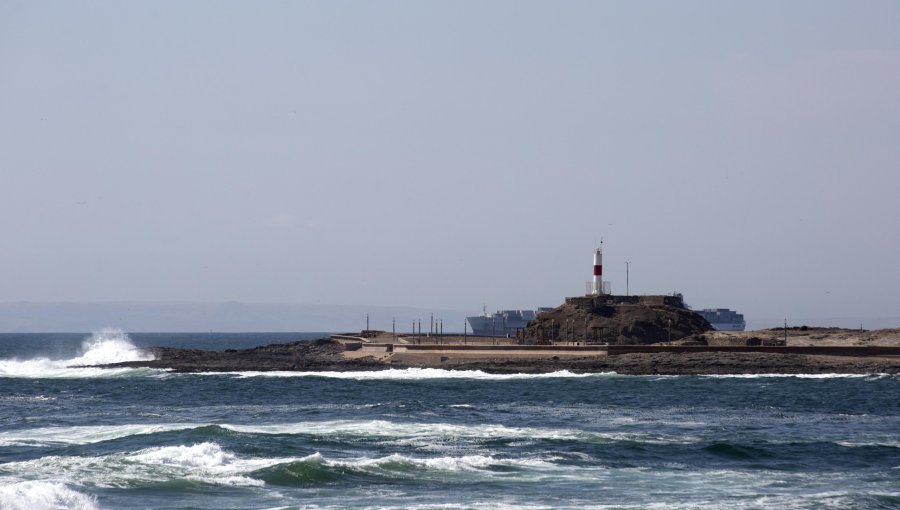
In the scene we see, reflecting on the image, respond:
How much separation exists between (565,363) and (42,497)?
1885 inches

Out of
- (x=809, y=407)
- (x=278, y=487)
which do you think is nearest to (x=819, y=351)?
(x=809, y=407)

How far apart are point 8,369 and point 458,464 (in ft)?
204

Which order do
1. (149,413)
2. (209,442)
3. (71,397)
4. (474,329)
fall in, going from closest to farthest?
(209,442)
(149,413)
(71,397)
(474,329)

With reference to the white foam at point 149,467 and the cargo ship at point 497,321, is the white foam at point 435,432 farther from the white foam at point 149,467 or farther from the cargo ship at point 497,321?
the cargo ship at point 497,321

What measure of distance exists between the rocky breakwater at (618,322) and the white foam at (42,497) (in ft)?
189

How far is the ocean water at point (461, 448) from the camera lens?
24266 mm

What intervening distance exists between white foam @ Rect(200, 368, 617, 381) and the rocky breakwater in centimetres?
1337


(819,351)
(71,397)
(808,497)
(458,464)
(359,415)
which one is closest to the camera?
(808,497)

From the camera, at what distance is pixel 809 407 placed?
43.7 meters

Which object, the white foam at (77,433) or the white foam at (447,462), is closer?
the white foam at (447,462)

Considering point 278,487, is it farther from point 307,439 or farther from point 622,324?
point 622,324

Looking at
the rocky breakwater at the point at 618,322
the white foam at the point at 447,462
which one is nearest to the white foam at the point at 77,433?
the white foam at the point at 447,462

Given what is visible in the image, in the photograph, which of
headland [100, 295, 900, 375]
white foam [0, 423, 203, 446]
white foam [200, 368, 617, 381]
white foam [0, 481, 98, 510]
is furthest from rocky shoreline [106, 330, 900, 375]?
white foam [0, 481, 98, 510]

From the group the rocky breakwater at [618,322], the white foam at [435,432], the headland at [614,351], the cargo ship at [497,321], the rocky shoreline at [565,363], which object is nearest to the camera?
the white foam at [435,432]
